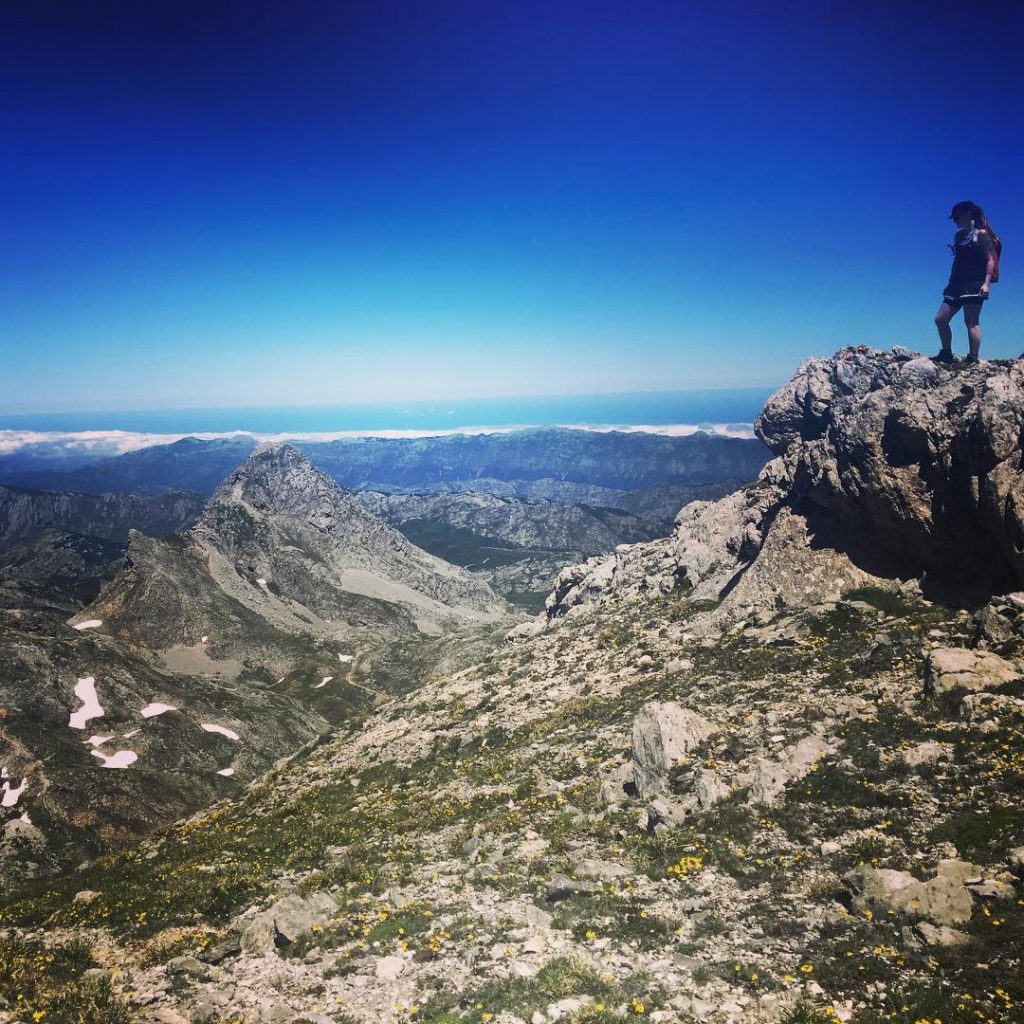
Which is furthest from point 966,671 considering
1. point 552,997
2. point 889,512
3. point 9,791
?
point 9,791

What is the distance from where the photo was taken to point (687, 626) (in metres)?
50.9

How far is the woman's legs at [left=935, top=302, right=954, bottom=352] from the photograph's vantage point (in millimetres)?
55844

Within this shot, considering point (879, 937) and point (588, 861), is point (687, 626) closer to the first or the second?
Answer: point (588, 861)

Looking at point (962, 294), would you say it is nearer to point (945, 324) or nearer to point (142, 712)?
point (945, 324)

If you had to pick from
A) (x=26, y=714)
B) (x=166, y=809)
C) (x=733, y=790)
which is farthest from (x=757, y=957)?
(x=26, y=714)

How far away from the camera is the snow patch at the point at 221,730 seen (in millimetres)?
134375

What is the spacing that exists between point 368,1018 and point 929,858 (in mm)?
16850

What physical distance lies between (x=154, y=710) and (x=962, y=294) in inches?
6169

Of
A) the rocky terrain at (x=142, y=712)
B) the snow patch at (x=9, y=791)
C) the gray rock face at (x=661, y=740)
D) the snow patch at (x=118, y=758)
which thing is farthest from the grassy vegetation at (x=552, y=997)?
the snow patch at (x=118, y=758)

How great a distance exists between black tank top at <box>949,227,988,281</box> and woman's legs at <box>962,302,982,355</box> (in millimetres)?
2587

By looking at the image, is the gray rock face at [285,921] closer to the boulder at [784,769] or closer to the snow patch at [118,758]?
the boulder at [784,769]

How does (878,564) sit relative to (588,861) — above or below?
above

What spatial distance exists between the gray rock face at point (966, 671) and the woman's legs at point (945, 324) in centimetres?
3959

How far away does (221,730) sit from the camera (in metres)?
135
